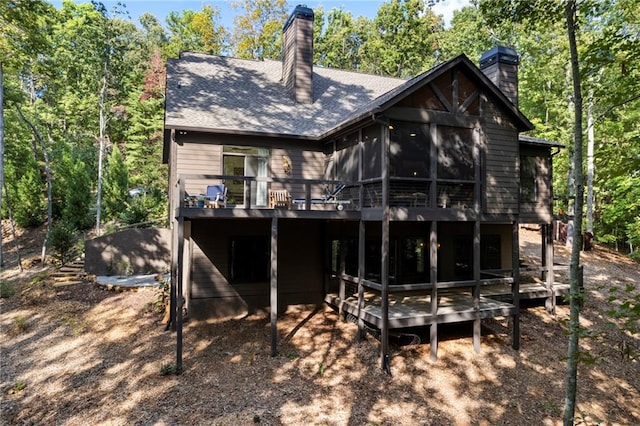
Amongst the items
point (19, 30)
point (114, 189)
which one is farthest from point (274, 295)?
point (114, 189)

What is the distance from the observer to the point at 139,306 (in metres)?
11.3

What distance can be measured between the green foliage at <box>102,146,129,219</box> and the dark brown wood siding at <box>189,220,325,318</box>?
14.9m

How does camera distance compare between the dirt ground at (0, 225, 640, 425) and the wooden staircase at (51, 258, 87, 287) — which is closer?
the dirt ground at (0, 225, 640, 425)

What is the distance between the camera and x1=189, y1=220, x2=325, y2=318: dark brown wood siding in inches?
420

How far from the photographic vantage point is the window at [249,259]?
36.2 feet

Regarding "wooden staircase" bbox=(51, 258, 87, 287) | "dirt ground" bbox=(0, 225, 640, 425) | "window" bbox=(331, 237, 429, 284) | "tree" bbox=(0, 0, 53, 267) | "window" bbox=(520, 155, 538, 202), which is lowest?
"dirt ground" bbox=(0, 225, 640, 425)

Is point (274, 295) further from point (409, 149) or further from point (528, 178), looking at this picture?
point (528, 178)

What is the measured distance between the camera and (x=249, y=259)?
36.9 feet

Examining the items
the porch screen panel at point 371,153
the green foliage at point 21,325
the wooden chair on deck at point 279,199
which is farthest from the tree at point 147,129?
the porch screen panel at point 371,153

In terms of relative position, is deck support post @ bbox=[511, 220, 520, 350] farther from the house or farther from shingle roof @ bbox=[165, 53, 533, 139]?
shingle roof @ bbox=[165, 53, 533, 139]

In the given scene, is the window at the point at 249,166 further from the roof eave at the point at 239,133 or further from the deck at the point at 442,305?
the deck at the point at 442,305

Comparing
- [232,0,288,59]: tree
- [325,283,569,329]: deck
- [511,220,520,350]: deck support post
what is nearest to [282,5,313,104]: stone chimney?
[325,283,569,329]: deck

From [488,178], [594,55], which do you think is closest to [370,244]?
[488,178]

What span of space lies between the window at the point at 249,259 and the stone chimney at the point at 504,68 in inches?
378
